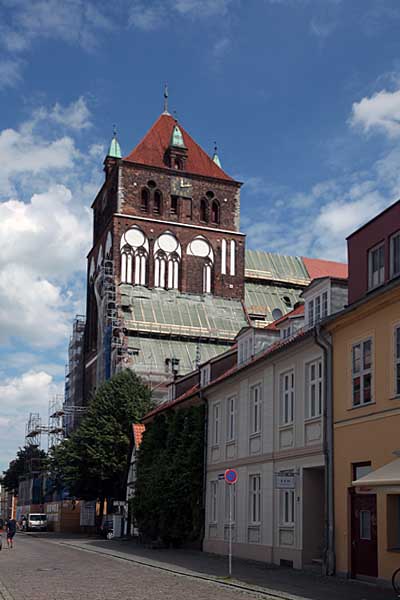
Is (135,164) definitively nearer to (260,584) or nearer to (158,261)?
(158,261)

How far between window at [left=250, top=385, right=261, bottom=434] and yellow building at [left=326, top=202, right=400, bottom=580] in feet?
20.8

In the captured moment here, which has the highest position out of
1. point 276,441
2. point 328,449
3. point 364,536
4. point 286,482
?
point 276,441

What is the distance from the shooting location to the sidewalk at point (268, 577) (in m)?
17.5

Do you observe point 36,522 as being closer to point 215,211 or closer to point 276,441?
point 215,211

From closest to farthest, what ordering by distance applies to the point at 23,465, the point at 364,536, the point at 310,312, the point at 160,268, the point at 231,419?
the point at 364,536 < the point at 310,312 < the point at 231,419 < the point at 160,268 < the point at 23,465

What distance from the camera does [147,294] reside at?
7962cm

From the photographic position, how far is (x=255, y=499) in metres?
28.5

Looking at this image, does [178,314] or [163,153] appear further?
[163,153]

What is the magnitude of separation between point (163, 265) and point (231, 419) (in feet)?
164

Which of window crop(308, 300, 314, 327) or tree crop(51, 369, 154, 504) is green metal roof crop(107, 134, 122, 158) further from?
window crop(308, 300, 314, 327)

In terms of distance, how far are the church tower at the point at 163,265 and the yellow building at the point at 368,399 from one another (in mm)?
51882

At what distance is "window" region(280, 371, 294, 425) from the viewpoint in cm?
2597

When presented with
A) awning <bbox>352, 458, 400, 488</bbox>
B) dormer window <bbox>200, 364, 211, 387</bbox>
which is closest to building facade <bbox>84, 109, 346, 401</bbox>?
dormer window <bbox>200, 364, 211, 387</bbox>

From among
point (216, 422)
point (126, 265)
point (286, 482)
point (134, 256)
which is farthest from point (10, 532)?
point (134, 256)
